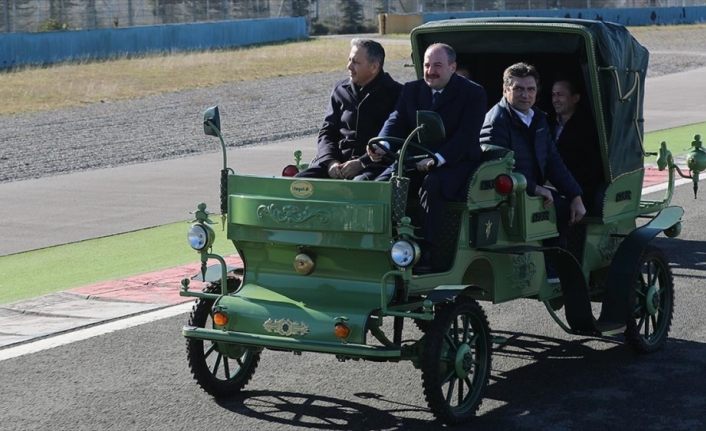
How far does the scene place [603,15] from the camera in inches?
2445

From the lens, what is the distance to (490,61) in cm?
996

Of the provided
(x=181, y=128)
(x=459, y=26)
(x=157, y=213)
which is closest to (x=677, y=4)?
(x=181, y=128)

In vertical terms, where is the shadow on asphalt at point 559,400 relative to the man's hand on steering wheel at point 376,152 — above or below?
below

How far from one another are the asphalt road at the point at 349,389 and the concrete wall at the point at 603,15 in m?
52.9

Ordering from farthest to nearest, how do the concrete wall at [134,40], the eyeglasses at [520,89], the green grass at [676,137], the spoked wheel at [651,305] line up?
1. the concrete wall at [134,40]
2. the green grass at [676,137]
3. the spoked wheel at [651,305]
4. the eyeglasses at [520,89]

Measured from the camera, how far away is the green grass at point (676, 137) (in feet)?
66.8

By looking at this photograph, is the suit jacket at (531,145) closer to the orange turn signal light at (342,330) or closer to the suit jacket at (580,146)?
the suit jacket at (580,146)

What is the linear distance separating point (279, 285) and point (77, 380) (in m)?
1.54

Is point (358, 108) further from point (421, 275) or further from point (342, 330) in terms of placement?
point (342, 330)

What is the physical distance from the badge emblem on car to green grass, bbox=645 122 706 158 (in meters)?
13.2

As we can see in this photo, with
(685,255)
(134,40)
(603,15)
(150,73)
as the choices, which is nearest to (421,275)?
(685,255)

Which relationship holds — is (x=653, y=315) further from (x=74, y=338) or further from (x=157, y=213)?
(x=157, y=213)

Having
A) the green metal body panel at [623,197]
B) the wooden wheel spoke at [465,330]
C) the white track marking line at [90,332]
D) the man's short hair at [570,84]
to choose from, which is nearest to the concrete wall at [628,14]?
the man's short hair at [570,84]

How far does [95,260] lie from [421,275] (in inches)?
231
